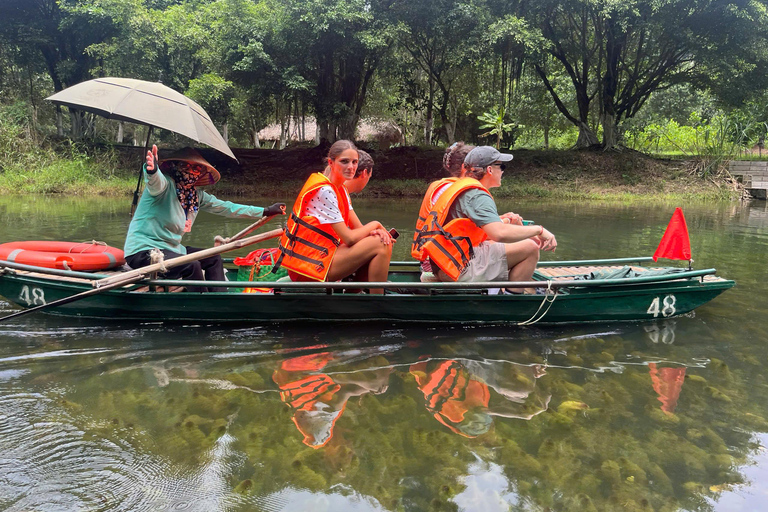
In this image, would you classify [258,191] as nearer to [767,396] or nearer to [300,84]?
[300,84]

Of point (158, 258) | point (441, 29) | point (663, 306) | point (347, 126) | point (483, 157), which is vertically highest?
point (441, 29)

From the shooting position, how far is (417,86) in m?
21.7

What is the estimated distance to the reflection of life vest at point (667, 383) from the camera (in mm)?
3356

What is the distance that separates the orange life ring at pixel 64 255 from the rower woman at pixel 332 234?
151 centimetres

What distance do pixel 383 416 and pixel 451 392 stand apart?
0.55 m

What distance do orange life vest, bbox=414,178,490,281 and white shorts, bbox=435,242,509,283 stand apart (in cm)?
5

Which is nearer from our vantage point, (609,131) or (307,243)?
(307,243)

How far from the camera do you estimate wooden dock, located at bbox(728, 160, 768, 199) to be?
59.5 ft

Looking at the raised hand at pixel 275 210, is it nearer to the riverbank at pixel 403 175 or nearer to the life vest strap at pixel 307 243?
the life vest strap at pixel 307 243

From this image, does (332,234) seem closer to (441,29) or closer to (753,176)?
(441,29)

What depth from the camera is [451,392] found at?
Result: 350 cm

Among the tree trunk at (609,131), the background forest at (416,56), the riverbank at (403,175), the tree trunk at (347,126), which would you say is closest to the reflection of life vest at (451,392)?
the background forest at (416,56)

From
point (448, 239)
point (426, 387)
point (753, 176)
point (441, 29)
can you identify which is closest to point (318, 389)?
point (426, 387)

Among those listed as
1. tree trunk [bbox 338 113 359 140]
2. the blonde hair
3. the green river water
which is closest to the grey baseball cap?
the blonde hair
